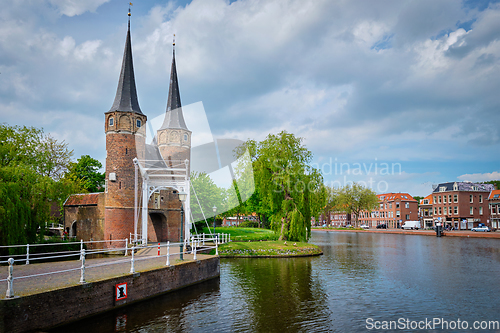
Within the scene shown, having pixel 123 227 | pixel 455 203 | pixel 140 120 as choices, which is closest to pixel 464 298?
pixel 123 227

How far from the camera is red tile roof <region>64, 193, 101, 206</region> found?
29.0 m

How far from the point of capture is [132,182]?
27312mm

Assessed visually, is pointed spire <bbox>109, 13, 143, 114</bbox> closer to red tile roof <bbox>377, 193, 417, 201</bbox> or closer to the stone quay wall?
the stone quay wall

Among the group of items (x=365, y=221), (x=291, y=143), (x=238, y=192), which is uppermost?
(x=291, y=143)

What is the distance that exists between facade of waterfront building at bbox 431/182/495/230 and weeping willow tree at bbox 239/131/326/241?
163ft

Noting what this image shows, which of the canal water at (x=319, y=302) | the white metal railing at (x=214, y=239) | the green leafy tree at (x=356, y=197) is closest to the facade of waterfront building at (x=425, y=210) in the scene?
the green leafy tree at (x=356, y=197)

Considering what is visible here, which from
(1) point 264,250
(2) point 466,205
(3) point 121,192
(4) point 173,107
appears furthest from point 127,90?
(2) point 466,205

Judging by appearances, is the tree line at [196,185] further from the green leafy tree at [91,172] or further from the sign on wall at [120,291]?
the sign on wall at [120,291]

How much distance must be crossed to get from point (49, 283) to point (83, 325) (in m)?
1.82

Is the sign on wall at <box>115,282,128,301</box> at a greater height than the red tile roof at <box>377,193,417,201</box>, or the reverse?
the red tile roof at <box>377,193,417,201</box>

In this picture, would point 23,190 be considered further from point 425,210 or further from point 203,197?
point 425,210

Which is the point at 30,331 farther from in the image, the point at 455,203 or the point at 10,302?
the point at 455,203

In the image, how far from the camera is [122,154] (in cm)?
2734

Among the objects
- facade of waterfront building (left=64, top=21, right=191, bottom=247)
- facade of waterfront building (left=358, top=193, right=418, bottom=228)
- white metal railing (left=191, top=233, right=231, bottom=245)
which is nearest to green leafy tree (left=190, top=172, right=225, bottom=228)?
facade of waterfront building (left=64, top=21, right=191, bottom=247)
